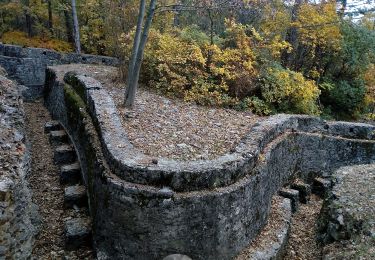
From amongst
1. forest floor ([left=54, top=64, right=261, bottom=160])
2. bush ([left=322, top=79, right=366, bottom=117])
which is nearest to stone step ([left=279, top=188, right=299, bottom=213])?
forest floor ([left=54, top=64, right=261, bottom=160])

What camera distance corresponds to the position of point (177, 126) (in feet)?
24.5

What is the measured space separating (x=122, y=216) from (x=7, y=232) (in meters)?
1.62

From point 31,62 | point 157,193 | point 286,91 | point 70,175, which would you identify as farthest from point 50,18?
point 157,193

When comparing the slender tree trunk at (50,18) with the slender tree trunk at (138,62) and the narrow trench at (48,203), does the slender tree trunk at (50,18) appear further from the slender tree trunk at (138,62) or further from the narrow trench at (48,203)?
the slender tree trunk at (138,62)

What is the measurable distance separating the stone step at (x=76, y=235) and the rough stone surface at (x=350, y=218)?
4.26 m

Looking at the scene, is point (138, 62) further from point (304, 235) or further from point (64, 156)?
point (304, 235)

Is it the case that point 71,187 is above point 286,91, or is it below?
below

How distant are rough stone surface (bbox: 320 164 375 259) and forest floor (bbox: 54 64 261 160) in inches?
97.2

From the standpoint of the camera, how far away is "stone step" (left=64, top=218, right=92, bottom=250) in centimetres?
548

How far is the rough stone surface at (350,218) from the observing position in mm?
5730

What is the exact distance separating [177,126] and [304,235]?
379 cm

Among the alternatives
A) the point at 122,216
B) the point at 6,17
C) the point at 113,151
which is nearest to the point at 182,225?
the point at 122,216

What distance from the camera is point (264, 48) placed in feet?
37.6

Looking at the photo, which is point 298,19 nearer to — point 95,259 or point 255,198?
point 255,198
